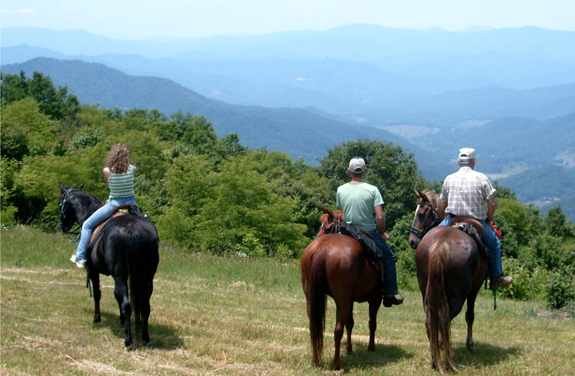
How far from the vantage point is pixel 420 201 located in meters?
9.27

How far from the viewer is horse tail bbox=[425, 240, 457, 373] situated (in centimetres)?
750

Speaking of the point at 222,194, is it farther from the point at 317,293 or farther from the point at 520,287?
the point at 317,293

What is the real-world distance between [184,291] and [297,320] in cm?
380

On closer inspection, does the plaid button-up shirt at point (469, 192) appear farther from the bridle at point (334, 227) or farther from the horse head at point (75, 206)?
the horse head at point (75, 206)

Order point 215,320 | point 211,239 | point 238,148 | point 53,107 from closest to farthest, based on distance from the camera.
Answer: point 215,320
point 211,239
point 53,107
point 238,148

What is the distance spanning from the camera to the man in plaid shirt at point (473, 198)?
27.1 feet

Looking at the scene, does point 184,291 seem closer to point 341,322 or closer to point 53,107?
point 341,322

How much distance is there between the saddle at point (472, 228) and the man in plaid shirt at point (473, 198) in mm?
97

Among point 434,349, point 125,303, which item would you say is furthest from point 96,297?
point 434,349

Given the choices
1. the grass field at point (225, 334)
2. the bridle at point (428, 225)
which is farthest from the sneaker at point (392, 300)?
the bridle at point (428, 225)

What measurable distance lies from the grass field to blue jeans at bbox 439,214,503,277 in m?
1.25

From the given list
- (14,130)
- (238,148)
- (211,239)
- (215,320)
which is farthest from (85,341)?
(238,148)

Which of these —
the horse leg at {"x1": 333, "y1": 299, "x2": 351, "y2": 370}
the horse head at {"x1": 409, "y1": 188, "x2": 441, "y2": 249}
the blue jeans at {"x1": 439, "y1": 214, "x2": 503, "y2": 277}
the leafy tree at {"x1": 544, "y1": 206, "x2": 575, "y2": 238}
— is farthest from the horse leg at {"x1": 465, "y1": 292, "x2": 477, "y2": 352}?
the leafy tree at {"x1": 544, "y1": 206, "x2": 575, "y2": 238}

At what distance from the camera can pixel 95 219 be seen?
9.19 meters
